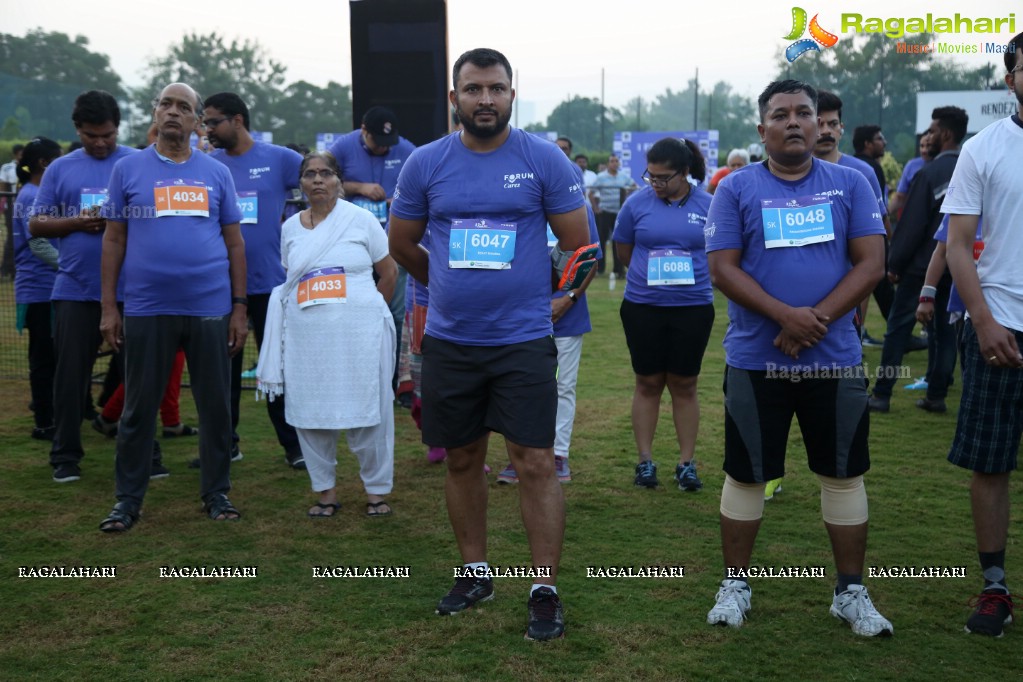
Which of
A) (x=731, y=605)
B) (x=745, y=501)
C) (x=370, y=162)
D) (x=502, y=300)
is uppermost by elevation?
(x=370, y=162)

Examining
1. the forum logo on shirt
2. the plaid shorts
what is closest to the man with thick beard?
the forum logo on shirt

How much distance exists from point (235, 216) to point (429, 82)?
14.4 feet

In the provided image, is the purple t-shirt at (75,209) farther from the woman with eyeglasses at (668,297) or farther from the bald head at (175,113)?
the woman with eyeglasses at (668,297)

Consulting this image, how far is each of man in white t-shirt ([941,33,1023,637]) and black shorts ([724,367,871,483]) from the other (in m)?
0.42

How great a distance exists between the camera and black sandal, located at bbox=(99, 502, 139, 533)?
521cm

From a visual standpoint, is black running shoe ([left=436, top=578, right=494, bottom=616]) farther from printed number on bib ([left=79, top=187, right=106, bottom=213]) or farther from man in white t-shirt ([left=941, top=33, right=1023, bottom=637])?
printed number on bib ([left=79, top=187, right=106, bottom=213])

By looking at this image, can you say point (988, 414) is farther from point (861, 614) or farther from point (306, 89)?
point (306, 89)

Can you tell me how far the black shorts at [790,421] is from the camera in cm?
380

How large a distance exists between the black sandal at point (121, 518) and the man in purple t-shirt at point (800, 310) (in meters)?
3.00

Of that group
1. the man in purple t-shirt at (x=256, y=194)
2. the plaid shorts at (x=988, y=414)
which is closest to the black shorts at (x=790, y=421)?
the plaid shorts at (x=988, y=414)

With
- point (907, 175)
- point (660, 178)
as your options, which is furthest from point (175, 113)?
point (907, 175)

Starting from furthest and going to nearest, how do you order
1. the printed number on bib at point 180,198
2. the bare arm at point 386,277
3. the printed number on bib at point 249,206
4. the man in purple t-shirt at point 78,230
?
1. the printed number on bib at point 249,206
2. the man in purple t-shirt at point 78,230
3. the bare arm at point 386,277
4. the printed number on bib at point 180,198

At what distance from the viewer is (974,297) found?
378 centimetres

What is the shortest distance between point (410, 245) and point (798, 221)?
1.52 meters
